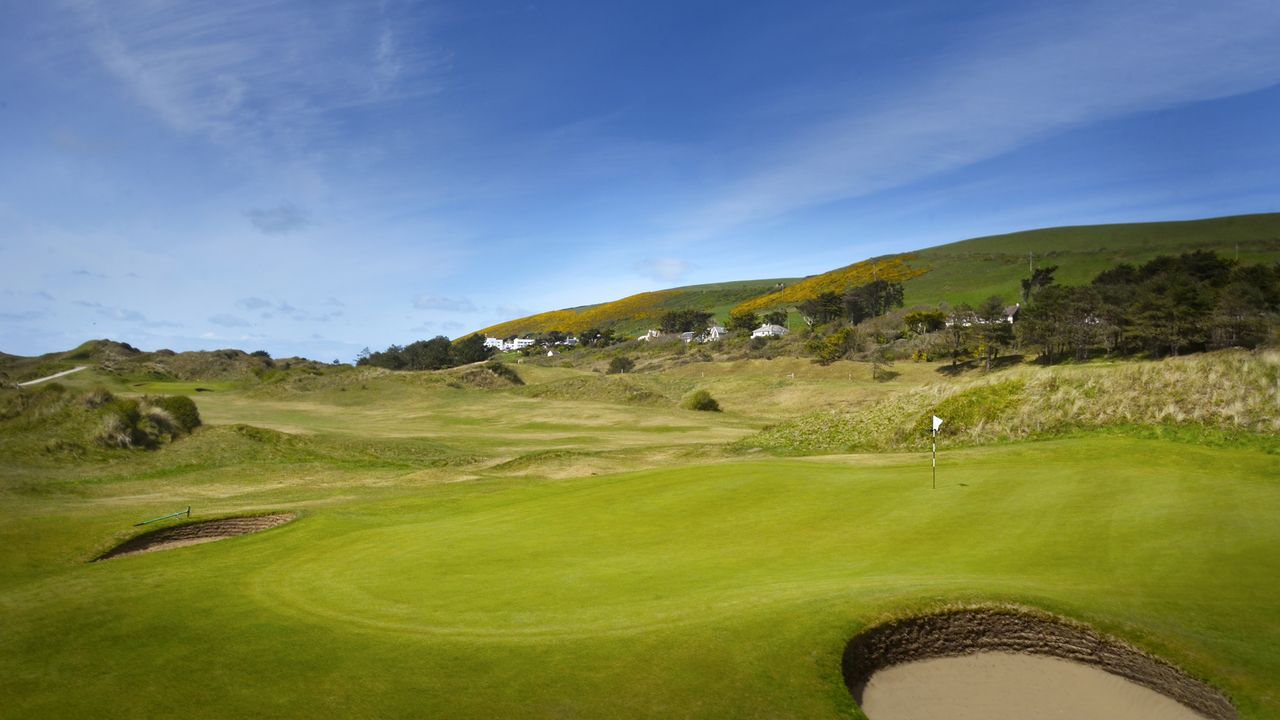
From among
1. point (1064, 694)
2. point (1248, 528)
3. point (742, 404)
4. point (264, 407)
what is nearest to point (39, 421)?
point (264, 407)

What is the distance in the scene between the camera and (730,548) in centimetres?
1272

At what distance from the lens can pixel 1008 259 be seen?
148 metres

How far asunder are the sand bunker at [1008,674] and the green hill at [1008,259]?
120m

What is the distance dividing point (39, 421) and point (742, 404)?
51955 mm

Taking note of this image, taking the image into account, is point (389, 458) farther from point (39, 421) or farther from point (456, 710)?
point (456, 710)

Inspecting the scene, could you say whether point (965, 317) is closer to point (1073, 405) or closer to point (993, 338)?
point (993, 338)

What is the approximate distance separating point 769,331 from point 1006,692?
369 ft

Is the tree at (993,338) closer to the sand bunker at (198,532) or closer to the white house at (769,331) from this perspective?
the white house at (769,331)

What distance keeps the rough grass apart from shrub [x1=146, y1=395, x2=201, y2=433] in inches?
1182

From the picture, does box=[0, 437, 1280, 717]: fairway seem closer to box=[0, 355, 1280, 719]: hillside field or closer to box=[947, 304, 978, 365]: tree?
box=[0, 355, 1280, 719]: hillside field

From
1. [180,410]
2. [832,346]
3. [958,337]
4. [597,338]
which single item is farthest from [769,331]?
[180,410]

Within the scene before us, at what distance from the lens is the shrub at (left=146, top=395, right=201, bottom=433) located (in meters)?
35.9

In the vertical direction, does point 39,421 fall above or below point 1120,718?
above

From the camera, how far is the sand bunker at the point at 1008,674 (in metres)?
7.55
